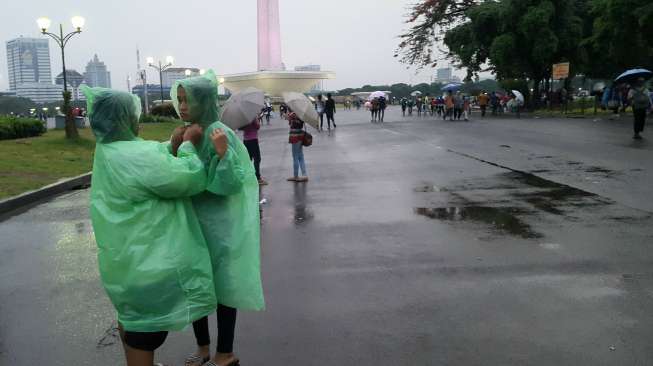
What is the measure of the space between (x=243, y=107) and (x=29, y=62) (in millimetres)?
109121

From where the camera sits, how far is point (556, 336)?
11.9 feet

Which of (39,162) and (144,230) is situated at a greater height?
(144,230)

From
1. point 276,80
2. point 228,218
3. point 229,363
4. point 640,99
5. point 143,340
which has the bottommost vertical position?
point 229,363

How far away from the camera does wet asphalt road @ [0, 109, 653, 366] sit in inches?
140

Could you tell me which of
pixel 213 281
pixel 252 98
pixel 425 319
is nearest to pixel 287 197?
pixel 252 98

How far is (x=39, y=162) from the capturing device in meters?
14.7

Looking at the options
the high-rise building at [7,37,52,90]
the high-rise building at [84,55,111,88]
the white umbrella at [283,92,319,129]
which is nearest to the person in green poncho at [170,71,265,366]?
the white umbrella at [283,92,319,129]

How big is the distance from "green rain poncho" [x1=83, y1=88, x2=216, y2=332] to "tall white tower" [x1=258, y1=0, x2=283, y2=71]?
62872 mm

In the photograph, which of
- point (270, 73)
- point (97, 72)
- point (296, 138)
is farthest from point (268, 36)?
point (97, 72)

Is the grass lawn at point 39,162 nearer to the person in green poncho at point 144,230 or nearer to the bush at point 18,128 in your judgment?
the bush at point 18,128

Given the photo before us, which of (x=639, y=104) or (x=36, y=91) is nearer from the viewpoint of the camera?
(x=639, y=104)

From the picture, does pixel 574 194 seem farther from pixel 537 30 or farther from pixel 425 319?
pixel 537 30

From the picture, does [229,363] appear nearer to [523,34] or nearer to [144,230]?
[144,230]

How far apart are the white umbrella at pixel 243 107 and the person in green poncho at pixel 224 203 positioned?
530 cm
